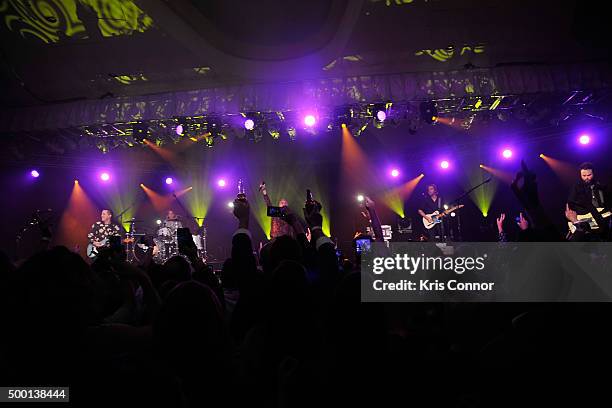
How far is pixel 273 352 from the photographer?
1557 millimetres

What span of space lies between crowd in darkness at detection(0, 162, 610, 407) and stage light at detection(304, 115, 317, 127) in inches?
236

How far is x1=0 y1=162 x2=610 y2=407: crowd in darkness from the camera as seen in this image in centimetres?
120

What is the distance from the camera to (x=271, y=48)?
6.39 m

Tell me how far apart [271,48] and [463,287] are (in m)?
5.51

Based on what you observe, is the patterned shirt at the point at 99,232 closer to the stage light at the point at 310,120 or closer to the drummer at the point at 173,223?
the drummer at the point at 173,223

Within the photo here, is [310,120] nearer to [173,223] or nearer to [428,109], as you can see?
[428,109]

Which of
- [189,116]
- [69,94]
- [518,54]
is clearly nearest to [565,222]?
[518,54]

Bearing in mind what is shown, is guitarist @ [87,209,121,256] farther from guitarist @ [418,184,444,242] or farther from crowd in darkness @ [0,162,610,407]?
crowd in darkness @ [0,162,610,407]

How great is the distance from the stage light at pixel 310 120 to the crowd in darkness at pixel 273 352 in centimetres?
599

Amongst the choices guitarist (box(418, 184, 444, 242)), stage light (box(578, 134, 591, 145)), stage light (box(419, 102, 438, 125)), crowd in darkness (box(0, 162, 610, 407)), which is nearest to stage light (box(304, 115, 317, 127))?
stage light (box(419, 102, 438, 125))

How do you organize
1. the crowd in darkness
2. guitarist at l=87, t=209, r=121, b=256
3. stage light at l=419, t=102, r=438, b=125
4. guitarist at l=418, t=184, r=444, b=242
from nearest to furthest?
the crowd in darkness
stage light at l=419, t=102, r=438, b=125
guitarist at l=418, t=184, r=444, b=242
guitarist at l=87, t=209, r=121, b=256

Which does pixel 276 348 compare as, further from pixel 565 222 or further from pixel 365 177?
pixel 365 177

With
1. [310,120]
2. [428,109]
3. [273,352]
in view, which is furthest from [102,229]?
[273,352]

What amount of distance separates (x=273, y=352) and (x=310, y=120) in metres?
6.39
